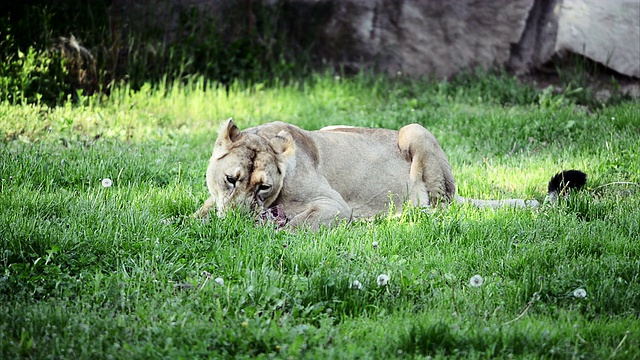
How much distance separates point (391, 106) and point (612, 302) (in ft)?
21.6

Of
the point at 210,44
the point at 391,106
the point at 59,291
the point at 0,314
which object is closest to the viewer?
the point at 0,314

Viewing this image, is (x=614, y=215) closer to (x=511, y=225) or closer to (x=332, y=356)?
(x=511, y=225)

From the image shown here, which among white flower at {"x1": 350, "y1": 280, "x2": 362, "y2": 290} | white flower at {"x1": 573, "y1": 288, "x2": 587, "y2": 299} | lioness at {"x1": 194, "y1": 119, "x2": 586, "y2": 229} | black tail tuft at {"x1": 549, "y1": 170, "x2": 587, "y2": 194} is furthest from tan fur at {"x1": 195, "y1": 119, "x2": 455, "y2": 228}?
white flower at {"x1": 573, "y1": 288, "x2": 587, "y2": 299}

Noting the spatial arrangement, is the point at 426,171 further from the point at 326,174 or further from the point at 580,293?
the point at 580,293

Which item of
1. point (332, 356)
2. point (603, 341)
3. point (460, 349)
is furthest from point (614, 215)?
point (332, 356)

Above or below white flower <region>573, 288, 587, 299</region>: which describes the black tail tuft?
below

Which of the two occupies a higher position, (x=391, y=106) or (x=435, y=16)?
(x=435, y=16)

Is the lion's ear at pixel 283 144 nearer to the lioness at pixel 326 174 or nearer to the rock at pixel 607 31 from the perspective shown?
the lioness at pixel 326 174

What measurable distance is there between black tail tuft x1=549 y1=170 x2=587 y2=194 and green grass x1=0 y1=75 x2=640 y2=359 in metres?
0.15

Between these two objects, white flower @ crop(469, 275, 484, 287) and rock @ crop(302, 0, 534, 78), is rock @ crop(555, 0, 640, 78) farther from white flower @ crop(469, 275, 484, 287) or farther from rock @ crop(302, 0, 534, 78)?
white flower @ crop(469, 275, 484, 287)

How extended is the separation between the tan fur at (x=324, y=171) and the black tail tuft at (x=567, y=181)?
910 mm

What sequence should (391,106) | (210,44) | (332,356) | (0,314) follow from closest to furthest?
(332,356)
(0,314)
(391,106)
(210,44)

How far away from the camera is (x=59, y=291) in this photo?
4766 millimetres

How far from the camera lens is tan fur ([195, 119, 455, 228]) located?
621 cm
